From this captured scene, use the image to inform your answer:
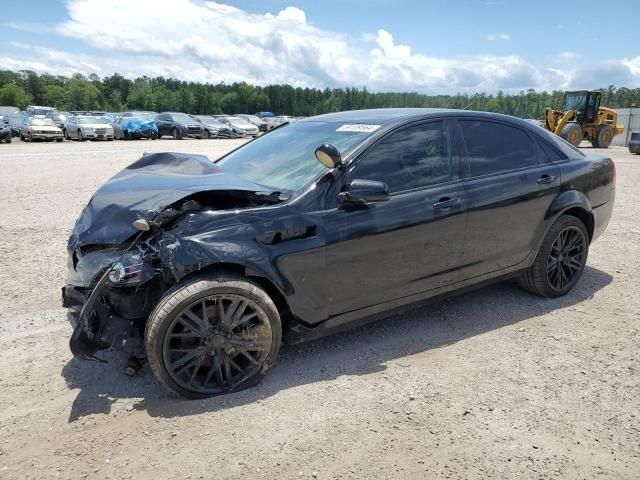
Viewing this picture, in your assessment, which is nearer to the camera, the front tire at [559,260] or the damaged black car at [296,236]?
the damaged black car at [296,236]

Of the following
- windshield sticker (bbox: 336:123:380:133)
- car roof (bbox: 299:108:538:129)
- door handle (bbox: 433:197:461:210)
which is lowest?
door handle (bbox: 433:197:461:210)

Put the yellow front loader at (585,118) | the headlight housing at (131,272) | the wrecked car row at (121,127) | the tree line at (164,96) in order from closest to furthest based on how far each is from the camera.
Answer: the headlight housing at (131,272)
the yellow front loader at (585,118)
the wrecked car row at (121,127)
the tree line at (164,96)

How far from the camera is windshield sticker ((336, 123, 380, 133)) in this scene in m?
3.46

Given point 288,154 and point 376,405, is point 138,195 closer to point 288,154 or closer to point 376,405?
point 288,154

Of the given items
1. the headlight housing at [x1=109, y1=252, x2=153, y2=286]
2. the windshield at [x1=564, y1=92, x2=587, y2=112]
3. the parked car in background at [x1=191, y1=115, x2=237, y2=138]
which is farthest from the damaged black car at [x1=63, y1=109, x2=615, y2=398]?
the parked car in background at [x1=191, y1=115, x2=237, y2=138]

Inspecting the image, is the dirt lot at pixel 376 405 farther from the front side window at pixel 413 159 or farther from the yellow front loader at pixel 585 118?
the yellow front loader at pixel 585 118

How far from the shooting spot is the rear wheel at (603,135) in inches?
869

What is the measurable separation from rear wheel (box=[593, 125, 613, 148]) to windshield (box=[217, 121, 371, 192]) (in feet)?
73.8

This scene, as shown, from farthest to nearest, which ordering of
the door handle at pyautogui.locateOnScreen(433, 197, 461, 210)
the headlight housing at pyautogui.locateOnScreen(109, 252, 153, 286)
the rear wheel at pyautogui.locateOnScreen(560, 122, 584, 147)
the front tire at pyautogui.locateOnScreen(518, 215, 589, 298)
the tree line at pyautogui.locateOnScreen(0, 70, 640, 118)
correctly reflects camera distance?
the tree line at pyautogui.locateOnScreen(0, 70, 640, 118)
the rear wheel at pyautogui.locateOnScreen(560, 122, 584, 147)
the front tire at pyautogui.locateOnScreen(518, 215, 589, 298)
the door handle at pyautogui.locateOnScreen(433, 197, 461, 210)
the headlight housing at pyautogui.locateOnScreen(109, 252, 153, 286)

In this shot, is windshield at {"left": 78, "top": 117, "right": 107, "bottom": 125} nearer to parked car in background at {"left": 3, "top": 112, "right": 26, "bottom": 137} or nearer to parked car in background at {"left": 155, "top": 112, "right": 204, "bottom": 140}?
parked car in background at {"left": 3, "top": 112, "right": 26, "bottom": 137}

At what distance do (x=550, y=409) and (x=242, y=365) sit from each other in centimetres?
188

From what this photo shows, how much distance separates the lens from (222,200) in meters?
3.02

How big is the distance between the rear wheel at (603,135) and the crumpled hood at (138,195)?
2342cm

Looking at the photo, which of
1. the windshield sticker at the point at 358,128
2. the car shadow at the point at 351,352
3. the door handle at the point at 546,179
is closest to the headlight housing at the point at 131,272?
the car shadow at the point at 351,352
